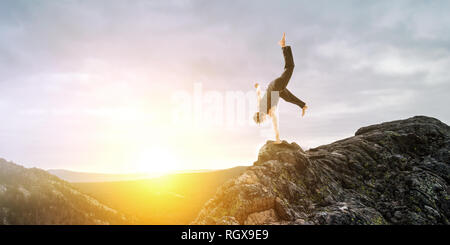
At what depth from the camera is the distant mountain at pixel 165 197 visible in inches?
3403

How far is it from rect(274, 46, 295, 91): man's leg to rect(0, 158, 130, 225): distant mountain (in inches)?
3548

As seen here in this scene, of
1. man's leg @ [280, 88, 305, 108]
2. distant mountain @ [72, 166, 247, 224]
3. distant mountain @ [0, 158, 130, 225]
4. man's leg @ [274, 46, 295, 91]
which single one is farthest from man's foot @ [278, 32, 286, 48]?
distant mountain @ [0, 158, 130, 225]

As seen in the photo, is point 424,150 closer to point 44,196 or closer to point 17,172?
point 44,196

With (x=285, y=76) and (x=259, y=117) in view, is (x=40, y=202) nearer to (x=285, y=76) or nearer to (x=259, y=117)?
(x=259, y=117)

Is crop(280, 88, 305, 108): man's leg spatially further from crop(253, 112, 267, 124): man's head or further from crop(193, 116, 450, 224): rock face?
crop(193, 116, 450, 224): rock face

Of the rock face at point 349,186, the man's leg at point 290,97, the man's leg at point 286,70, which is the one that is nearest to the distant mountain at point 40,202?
the rock face at point 349,186

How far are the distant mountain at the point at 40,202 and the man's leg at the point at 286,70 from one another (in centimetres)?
9012

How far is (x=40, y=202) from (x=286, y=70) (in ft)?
313

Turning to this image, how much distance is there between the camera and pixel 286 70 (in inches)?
373

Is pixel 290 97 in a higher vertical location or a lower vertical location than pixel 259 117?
higher

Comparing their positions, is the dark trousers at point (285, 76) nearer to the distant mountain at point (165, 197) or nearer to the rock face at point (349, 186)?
the rock face at point (349, 186)

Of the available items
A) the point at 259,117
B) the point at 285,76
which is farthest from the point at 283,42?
the point at 259,117
